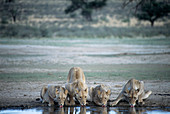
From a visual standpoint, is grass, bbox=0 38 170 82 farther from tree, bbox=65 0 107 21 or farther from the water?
tree, bbox=65 0 107 21

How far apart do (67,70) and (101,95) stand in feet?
30.3

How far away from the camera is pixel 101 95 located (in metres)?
9.95

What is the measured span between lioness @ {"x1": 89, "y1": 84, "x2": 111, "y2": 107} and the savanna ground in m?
0.70

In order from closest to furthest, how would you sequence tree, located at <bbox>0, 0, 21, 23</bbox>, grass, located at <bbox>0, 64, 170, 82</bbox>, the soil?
the soil, grass, located at <bbox>0, 64, 170, 82</bbox>, tree, located at <bbox>0, 0, 21, 23</bbox>

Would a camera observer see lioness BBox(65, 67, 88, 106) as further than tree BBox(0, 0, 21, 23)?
No

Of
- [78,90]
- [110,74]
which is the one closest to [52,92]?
[78,90]

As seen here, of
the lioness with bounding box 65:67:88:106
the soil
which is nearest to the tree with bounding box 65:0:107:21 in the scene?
the soil

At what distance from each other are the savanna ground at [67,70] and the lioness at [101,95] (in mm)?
699

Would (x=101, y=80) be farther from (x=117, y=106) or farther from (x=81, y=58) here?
(x=81, y=58)

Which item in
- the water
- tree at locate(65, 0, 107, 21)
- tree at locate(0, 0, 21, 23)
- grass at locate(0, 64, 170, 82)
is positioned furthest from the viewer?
tree at locate(0, 0, 21, 23)

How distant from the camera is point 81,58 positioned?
2450 cm

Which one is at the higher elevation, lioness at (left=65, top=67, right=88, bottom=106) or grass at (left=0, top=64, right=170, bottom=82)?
lioness at (left=65, top=67, right=88, bottom=106)

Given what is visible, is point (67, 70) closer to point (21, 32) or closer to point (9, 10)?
point (21, 32)

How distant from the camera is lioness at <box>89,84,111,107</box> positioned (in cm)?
995
